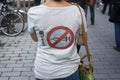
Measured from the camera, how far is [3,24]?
8359mm

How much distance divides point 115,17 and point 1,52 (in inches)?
104

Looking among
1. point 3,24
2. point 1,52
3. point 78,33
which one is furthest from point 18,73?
point 3,24

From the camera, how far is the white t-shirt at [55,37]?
2.43 meters

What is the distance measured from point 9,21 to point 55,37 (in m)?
6.19

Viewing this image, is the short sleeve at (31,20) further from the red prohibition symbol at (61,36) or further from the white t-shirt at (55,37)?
the red prohibition symbol at (61,36)

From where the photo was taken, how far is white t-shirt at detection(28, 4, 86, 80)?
7.98 feet

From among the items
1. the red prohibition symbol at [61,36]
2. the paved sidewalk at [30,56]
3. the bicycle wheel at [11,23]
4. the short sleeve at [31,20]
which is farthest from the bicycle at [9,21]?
the red prohibition symbol at [61,36]

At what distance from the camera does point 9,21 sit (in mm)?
8438

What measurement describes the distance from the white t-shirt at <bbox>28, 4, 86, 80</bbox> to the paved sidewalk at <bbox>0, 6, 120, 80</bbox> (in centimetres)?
258

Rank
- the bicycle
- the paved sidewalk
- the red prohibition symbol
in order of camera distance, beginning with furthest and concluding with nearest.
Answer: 1. the bicycle
2. the paved sidewalk
3. the red prohibition symbol

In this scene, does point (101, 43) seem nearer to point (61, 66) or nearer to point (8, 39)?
point (8, 39)

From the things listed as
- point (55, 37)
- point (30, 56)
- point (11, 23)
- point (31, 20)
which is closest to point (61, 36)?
Result: point (55, 37)

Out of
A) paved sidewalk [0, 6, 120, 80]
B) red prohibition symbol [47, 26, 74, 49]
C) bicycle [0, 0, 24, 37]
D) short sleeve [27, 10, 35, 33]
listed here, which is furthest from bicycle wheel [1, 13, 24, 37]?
red prohibition symbol [47, 26, 74, 49]

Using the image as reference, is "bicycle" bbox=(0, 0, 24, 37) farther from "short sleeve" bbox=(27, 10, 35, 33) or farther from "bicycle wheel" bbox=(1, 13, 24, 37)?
"short sleeve" bbox=(27, 10, 35, 33)
